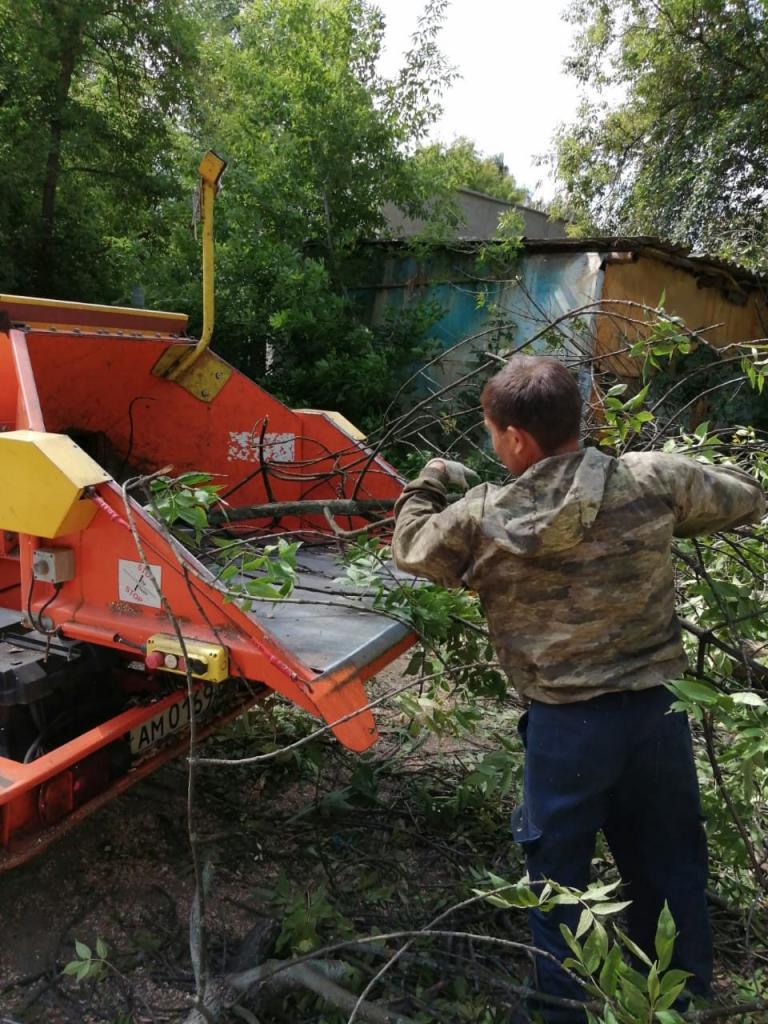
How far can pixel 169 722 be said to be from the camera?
2715 millimetres

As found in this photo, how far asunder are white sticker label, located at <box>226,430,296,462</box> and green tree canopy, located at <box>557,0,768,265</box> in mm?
8935

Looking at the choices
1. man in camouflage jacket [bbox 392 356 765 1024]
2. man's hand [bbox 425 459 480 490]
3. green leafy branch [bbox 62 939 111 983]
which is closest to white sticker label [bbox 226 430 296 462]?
man's hand [bbox 425 459 480 490]

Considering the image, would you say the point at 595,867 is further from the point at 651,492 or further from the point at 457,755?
the point at 651,492

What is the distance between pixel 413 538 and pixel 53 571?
1.24 m

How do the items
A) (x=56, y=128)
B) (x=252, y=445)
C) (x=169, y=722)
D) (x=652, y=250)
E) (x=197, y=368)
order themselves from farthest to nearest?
(x=56, y=128) < (x=652, y=250) < (x=252, y=445) < (x=197, y=368) < (x=169, y=722)

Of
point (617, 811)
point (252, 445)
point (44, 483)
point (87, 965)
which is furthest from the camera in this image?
point (252, 445)

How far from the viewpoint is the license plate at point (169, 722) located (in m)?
2.59

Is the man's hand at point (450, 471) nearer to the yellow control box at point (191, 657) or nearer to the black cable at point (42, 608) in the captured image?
the yellow control box at point (191, 657)

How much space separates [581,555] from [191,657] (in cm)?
113

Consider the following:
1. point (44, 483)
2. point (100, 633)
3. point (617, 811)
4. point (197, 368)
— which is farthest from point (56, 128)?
point (617, 811)

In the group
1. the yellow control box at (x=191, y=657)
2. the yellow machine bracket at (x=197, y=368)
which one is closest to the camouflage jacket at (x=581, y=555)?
the yellow control box at (x=191, y=657)

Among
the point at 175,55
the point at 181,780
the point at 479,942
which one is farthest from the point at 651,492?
the point at 175,55

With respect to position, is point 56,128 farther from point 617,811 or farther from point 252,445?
point 617,811

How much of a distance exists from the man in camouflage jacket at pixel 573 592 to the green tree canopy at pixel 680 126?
10212 mm
